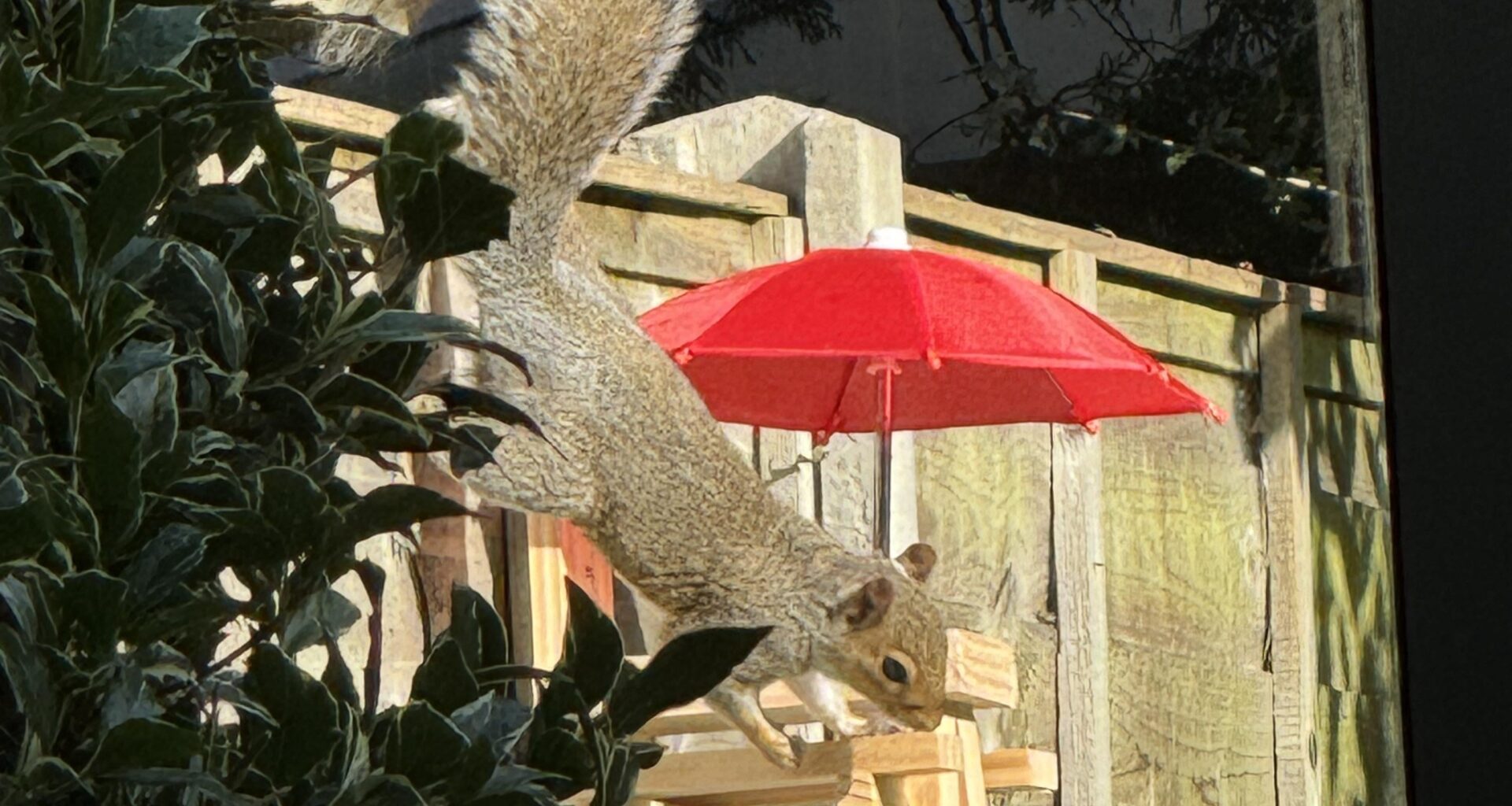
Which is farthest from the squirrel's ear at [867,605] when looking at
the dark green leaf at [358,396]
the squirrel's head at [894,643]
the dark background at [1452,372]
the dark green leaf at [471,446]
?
the dark green leaf at [358,396]

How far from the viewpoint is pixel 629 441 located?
173 cm

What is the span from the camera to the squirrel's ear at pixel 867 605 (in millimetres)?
1719

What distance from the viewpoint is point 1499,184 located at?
1.36 metres

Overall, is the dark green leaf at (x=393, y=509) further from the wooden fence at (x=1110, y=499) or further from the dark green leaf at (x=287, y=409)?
the wooden fence at (x=1110, y=499)

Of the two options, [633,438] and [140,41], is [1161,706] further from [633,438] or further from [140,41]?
[140,41]

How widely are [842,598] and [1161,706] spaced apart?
33 cm

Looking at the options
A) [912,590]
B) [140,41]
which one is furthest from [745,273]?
[140,41]

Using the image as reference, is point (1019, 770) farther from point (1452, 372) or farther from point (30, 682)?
point (30, 682)

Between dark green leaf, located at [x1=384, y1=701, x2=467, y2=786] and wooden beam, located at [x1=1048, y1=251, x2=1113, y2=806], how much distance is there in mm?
1390

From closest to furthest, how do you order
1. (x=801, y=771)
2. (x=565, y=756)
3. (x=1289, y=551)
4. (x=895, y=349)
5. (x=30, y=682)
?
(x=30, y=682) < (x=565, y=756) < (x=801, y=771) < (x=895, y=349) < (x=1289, y=551)

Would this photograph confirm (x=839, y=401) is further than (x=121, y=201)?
Yes

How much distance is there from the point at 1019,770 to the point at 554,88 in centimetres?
72

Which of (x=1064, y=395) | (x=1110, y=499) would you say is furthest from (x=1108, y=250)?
(x=1110, y=499)

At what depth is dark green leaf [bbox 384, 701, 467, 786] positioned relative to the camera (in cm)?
47
